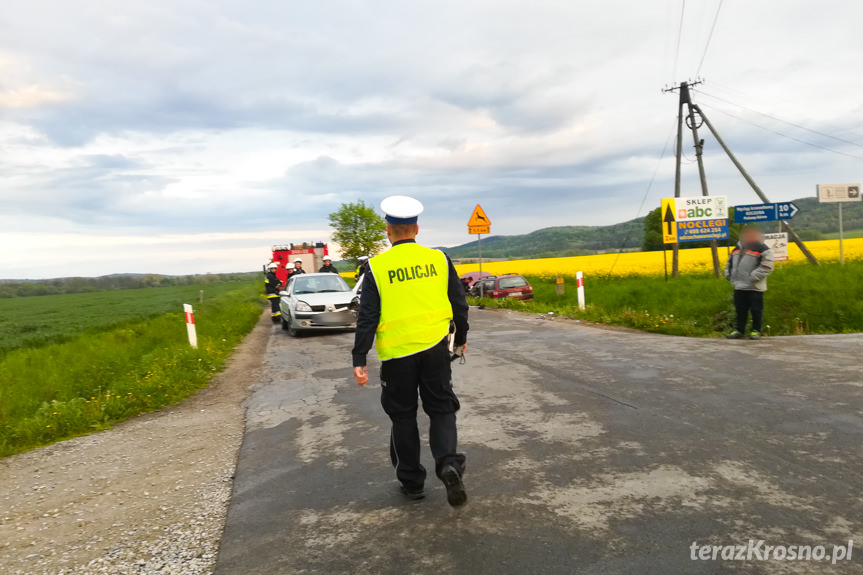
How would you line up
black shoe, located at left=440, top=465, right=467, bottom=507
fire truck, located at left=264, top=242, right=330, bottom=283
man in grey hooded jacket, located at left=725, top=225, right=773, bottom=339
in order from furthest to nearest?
fire truck, located at left=264, top=242, right=330, bottom=283
man in grey hooded jacket, located at left=725, top=225, right=773, bottom=339
black shoe, located at left=440, top=465, right=467, bottom=507

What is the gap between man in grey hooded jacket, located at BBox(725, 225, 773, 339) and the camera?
9.59 m

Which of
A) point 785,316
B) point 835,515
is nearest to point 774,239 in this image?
point 785,316

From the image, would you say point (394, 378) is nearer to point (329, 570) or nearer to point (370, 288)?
point (370, 288)

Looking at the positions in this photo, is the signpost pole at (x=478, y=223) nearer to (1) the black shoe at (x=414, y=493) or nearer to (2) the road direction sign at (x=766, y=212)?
(2) the road direction sign at (x=766, y=212)

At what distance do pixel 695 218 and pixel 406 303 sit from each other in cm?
2122

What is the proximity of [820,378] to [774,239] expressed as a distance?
12650 mm

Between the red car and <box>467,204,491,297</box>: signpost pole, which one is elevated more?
<box>467,204,491,297</box>: signpost pole

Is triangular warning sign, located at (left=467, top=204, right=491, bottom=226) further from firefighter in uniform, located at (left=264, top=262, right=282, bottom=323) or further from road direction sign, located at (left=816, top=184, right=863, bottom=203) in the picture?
road direction sign, located at (left=816, top=184, right=863, bottom=203)

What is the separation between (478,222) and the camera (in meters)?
22.7

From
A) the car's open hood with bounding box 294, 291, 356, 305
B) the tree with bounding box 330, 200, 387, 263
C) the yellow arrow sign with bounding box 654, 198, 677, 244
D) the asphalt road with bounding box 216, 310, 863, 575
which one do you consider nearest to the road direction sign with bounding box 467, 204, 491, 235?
the yellow arrow sign with bounding box 654, 198, 677, 244

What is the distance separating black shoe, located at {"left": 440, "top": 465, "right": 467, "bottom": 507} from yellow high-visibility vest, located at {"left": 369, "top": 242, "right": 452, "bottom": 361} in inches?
29.2

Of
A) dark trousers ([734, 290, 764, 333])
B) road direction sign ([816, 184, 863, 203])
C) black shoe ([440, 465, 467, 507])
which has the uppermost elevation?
road direction sign ([816, 184, 863, 203])

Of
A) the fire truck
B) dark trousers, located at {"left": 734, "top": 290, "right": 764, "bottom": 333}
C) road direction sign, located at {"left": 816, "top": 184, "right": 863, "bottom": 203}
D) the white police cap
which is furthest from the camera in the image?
the fire truck

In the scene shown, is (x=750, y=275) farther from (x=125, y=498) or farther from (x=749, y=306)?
(x=125, y=498)
